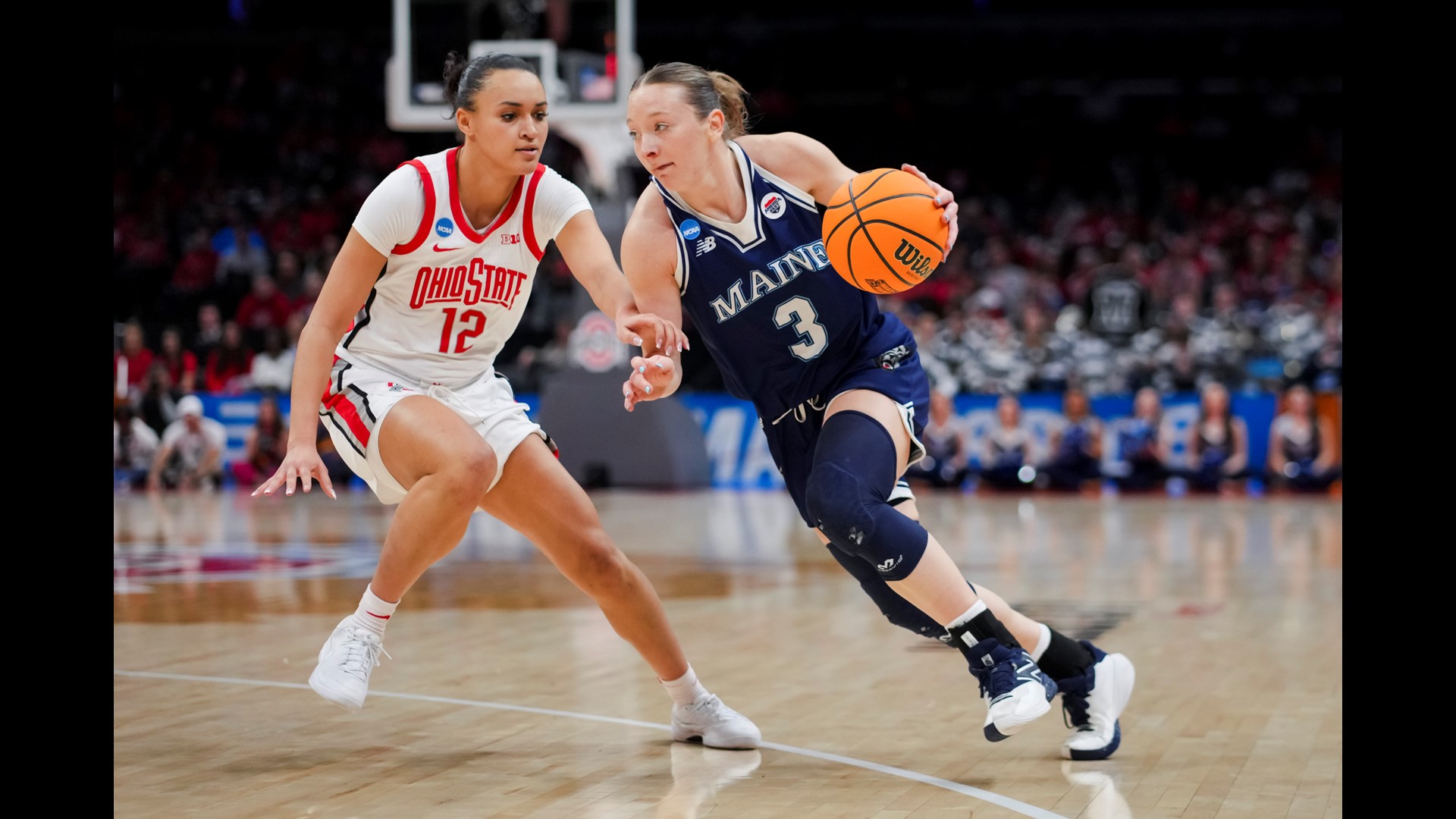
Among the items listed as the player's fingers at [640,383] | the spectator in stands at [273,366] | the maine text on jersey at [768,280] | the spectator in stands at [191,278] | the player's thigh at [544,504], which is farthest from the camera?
the spectator in stands at [191,278]

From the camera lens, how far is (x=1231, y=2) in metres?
22.1

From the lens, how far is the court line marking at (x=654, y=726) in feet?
12.1

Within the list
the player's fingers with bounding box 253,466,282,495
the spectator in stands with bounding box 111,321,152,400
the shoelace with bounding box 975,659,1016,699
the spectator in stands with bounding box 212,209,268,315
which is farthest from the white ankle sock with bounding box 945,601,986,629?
the spectator in stands with bounding box 212,209,268,315

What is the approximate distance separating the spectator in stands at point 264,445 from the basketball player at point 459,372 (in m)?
11.4

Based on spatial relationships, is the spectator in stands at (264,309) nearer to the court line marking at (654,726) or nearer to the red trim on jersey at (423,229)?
the court line marking at (654,726)

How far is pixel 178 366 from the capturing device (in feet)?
52.6

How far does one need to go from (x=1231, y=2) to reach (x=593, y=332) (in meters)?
12.4

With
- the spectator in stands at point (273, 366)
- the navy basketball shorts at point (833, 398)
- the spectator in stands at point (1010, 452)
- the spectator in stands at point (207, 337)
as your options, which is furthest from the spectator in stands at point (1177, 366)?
the navy basketball shorts at point (833, 398)

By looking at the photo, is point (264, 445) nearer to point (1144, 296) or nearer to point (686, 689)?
point (1144, 296)

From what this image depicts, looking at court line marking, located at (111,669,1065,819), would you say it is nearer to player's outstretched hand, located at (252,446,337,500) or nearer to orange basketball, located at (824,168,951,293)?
player's outstretched hand, located at (252,446,337,500)

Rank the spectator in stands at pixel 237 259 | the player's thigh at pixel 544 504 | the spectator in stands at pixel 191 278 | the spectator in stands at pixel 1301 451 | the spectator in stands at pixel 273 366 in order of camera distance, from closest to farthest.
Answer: the player's thigh at pixel 544 504 < the spectator in stands at pixel 1301 451 < the spectator in stands at pixel 273 366 < the spectator in stands at pixel 237 259 < the spectator in stands at pixel 191 278

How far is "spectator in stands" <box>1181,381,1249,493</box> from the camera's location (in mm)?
A: 14930

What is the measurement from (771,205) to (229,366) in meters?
13.2

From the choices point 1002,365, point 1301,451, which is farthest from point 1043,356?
point 1301,451
